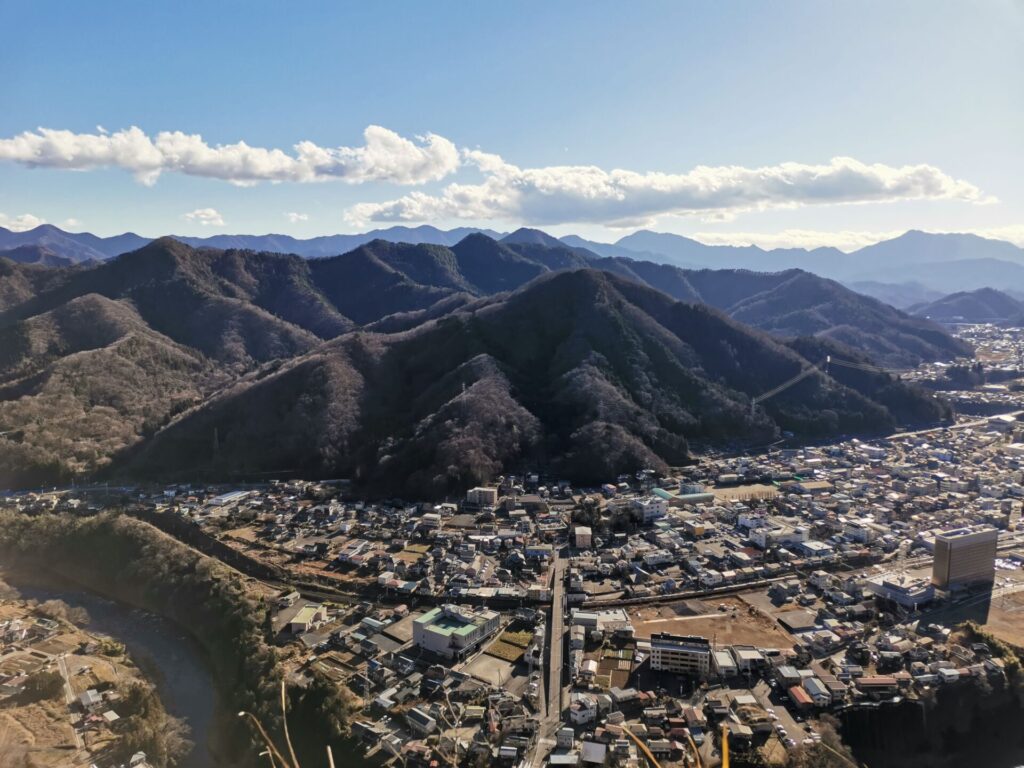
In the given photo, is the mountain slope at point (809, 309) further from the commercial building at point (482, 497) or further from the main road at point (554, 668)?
the main road at point (554, 668)

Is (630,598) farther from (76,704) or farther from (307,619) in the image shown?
(76,704)

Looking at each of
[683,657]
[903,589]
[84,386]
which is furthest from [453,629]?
[84,386]

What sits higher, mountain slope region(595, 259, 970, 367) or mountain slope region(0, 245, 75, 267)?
mountain slope region(0, 245, 75, 267)

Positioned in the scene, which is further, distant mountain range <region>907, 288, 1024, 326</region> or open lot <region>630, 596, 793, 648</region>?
distant mountain range <region>907, 288, 1024, 326</region>

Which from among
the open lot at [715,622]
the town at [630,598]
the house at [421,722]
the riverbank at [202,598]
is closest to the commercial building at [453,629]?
the town at [630,598]

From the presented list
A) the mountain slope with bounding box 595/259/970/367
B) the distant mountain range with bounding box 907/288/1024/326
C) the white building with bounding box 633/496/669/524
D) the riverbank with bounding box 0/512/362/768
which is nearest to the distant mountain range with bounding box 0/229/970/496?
the mountain slope with bounding box 595/259/970/367

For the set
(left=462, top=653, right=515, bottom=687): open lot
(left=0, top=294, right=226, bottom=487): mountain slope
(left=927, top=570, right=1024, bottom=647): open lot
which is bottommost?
(left=927, top=570, right=1024, bottom=647): open lot

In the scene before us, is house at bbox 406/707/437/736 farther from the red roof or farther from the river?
the red roof
